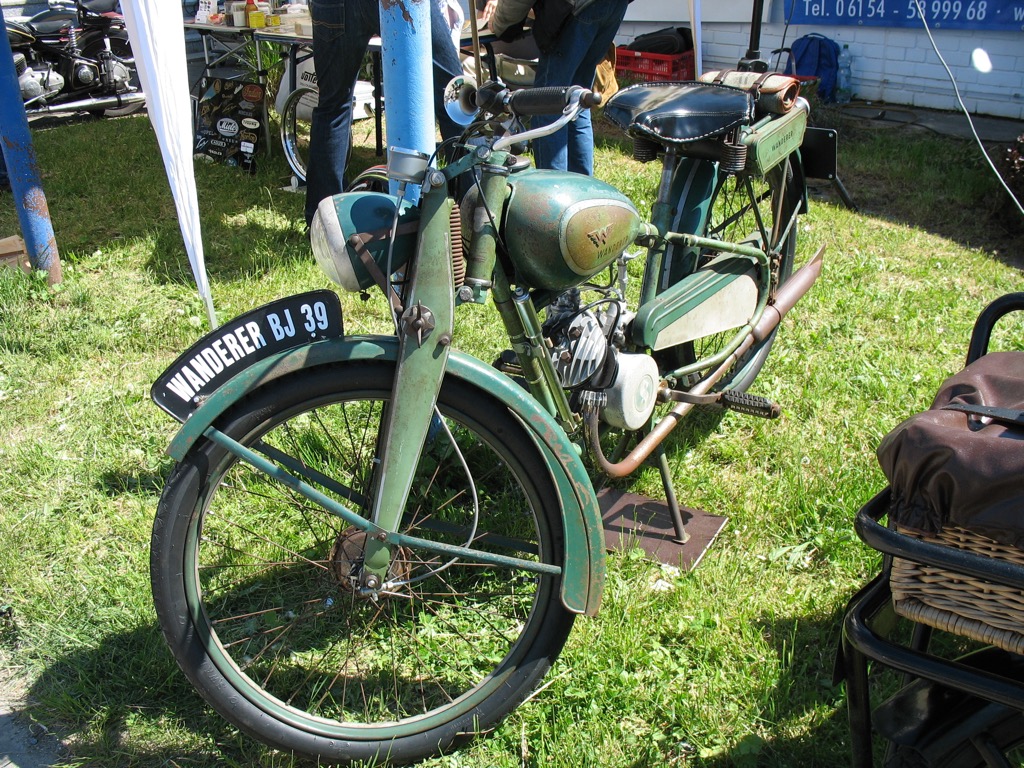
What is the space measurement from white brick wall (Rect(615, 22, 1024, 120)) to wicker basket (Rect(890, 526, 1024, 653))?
25.0 ft

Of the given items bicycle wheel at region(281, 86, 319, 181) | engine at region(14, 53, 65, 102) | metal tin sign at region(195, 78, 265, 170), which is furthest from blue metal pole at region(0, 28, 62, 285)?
engine at region(14, 53, 65, 102)

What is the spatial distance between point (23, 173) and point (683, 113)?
3.51 metres

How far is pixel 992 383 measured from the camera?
156cm

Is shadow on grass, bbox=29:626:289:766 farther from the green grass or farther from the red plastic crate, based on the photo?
the red plastic crate

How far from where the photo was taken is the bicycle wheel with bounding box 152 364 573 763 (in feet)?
6.14

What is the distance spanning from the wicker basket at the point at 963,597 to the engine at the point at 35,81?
8.86 m

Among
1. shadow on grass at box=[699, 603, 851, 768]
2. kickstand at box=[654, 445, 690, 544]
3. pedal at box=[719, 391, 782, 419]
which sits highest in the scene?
pedal at box=[719, 391, 782, 419]

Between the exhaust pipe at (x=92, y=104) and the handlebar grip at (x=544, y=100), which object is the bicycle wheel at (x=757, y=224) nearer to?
the handlebar grip at (x=544, y=100)

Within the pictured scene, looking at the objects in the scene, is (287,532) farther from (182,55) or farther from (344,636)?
(182,55)

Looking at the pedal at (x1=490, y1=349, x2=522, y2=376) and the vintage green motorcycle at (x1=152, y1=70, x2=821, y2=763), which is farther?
the pedal at (x1=490, y1=349, x2=522, y2=376)

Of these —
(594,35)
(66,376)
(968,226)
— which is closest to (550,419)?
(66,376)

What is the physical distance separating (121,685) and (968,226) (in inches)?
213

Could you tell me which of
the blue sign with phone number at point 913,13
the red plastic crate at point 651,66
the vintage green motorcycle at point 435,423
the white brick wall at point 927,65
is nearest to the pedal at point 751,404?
the vintage green motorcycle at point 435,423

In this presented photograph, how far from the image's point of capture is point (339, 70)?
446 cm
